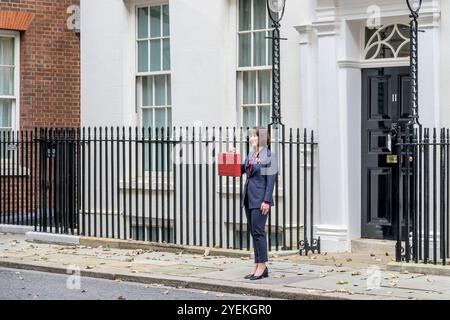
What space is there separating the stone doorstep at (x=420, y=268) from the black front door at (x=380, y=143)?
6.32 feet

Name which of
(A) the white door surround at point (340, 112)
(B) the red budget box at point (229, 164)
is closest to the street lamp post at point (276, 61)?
(A) the white door surround at point (340, 112)

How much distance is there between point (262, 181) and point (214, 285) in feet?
4.61

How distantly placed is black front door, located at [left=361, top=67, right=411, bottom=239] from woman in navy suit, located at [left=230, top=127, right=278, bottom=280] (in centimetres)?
280

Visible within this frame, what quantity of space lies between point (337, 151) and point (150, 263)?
10.4 feet

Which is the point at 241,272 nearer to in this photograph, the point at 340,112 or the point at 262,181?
the point at 262,181

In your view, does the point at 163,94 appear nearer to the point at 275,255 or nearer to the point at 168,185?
the point at 168,185

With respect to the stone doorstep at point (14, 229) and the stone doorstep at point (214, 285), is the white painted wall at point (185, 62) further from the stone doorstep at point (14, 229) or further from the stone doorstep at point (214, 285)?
the stone doorstep at point (214, 285)

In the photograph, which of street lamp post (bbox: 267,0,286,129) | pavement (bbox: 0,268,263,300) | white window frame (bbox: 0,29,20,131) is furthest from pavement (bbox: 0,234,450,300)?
white window frame (bbox: 0,29,20,131)

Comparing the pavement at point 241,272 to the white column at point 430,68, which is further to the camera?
the white column at point 430,68

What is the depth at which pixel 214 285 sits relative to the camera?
11.8 m

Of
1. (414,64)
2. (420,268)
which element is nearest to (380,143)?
(414,64)

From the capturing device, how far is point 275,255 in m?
14.1

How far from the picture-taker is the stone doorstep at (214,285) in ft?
35.9
